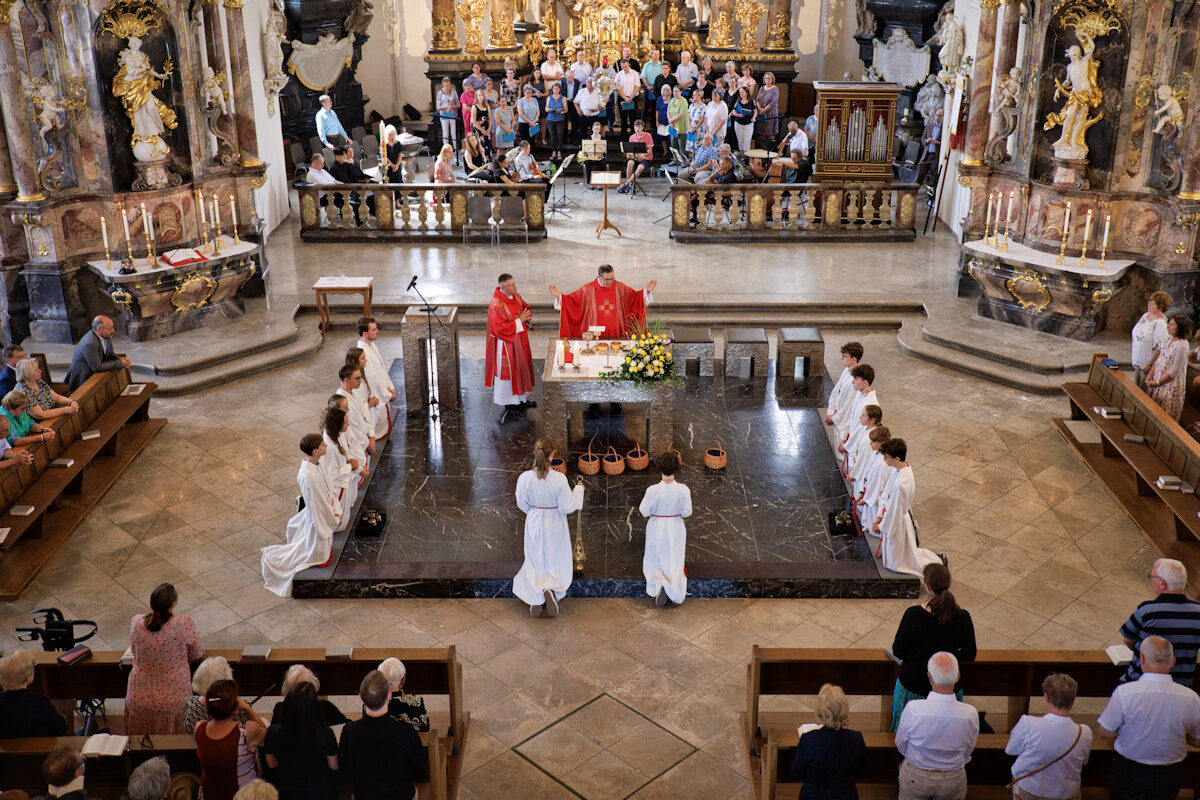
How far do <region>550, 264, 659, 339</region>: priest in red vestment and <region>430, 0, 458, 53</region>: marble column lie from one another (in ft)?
49.6

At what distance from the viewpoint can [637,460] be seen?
10.7 metres

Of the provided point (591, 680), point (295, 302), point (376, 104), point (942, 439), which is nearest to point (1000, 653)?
point (591, 680)

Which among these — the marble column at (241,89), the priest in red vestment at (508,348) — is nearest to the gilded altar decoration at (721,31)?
the marble column at (241,89)

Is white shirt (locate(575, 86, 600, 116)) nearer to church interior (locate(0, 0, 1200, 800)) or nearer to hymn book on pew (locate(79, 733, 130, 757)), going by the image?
church interior (locate(0, 0, 1200, 800))

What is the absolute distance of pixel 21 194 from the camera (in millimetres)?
13195

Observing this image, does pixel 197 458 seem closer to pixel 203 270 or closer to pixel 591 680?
pixel 203 270

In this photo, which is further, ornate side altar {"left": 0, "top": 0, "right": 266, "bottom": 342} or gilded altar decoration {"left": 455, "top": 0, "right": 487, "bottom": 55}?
gilded altar decoration {"left": 455, "top": 0, "right": 487, "bottom": 55}

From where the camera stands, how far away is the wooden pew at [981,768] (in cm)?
622

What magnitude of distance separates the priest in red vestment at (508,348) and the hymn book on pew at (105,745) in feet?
20.3

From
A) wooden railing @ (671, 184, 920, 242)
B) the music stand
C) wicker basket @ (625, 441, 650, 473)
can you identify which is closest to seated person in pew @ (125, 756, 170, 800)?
wicker basket @ (625, 441, 650, 473)

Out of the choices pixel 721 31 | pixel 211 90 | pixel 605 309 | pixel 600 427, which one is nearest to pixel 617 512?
pixel 600 427

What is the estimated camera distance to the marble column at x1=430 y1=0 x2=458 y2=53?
993 inches

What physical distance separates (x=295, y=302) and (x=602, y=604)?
8001 mm

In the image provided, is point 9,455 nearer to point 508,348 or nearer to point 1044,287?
point 508,348
